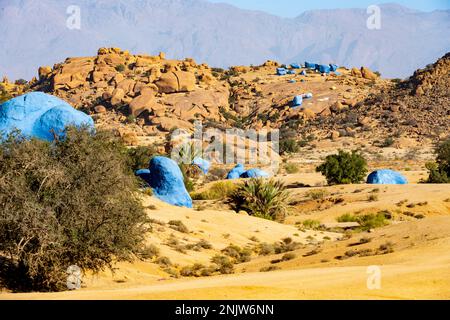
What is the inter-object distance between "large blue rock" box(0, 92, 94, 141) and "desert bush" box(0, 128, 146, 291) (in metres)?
8.07

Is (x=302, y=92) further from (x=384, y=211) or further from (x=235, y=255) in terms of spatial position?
(x=235, y=255)

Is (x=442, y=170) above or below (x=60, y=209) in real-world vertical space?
above

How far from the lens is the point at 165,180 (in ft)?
90.8

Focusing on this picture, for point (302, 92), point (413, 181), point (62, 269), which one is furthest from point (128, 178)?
point (302, 92)

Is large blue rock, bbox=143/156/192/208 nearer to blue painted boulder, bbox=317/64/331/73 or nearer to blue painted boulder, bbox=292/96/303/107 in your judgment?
blue painted boulder, bbox=292/96/303/107

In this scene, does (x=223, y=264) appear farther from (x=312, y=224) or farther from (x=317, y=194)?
(x=317, y=194)

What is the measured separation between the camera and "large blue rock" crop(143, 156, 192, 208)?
27.6 meters

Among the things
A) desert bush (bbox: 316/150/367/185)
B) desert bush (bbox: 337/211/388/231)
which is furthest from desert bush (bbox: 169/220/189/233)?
desert bush (bbox: 316/150/367/185)

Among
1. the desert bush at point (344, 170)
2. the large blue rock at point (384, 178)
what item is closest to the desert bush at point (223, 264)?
the desert bush at point (344, 170)

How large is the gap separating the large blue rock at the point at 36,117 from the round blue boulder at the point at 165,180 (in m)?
4.68

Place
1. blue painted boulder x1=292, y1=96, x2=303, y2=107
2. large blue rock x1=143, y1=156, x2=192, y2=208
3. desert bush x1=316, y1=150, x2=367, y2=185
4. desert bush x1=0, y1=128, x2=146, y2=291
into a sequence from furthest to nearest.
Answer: blue painted boulder x1=292, y1=96, x2=303, y2=107, desert bush x1=316, y1=150, x2=367, y2=185, large blue rock x1=143, y1=156, x2=192, y2=208, desert bush x1=0, y1=128, x2=146, y2=291

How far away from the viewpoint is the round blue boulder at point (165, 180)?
1085 inches

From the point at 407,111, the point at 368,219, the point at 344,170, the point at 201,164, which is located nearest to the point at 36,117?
the point at 368,219

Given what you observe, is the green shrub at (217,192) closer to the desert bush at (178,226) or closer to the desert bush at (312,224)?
the desert bush at (312,224)
